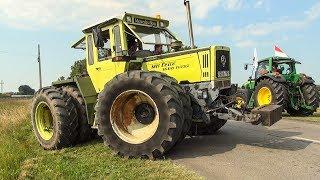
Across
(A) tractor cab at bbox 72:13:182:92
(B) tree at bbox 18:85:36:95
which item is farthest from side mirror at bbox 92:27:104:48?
(B) tree at bbox 18:85:36:95

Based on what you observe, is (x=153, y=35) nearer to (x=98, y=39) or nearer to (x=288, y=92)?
(x=98, y=39)

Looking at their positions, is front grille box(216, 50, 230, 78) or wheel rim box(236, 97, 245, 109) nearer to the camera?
front grille box(216, 50, 230, 78)

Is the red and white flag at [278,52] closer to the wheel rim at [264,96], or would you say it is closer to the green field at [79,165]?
the wheel rim at [264,96]

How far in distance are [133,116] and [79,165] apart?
4.58ft

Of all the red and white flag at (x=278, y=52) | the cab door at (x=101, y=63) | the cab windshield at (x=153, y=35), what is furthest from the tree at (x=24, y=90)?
the cab windshield at (x=153, y=35)

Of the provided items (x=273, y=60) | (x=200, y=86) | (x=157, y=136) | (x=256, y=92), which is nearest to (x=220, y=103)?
(x=200, y=86)

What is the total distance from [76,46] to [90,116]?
2.09m

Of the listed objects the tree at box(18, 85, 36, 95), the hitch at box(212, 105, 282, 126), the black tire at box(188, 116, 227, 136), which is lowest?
the tree at box(18, 85, 36, 95)

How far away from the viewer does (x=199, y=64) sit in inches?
336

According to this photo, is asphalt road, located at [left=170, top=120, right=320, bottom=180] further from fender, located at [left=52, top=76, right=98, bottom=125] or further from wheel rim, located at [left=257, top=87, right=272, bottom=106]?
wheel rim, located at [left=257, top=87, right=272, bottom=106]

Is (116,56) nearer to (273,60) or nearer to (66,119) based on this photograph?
(66,119)

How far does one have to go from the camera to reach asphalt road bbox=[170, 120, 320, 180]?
6668mm

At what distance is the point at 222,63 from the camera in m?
8.72

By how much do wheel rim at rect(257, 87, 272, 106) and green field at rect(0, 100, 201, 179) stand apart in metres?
9.32
